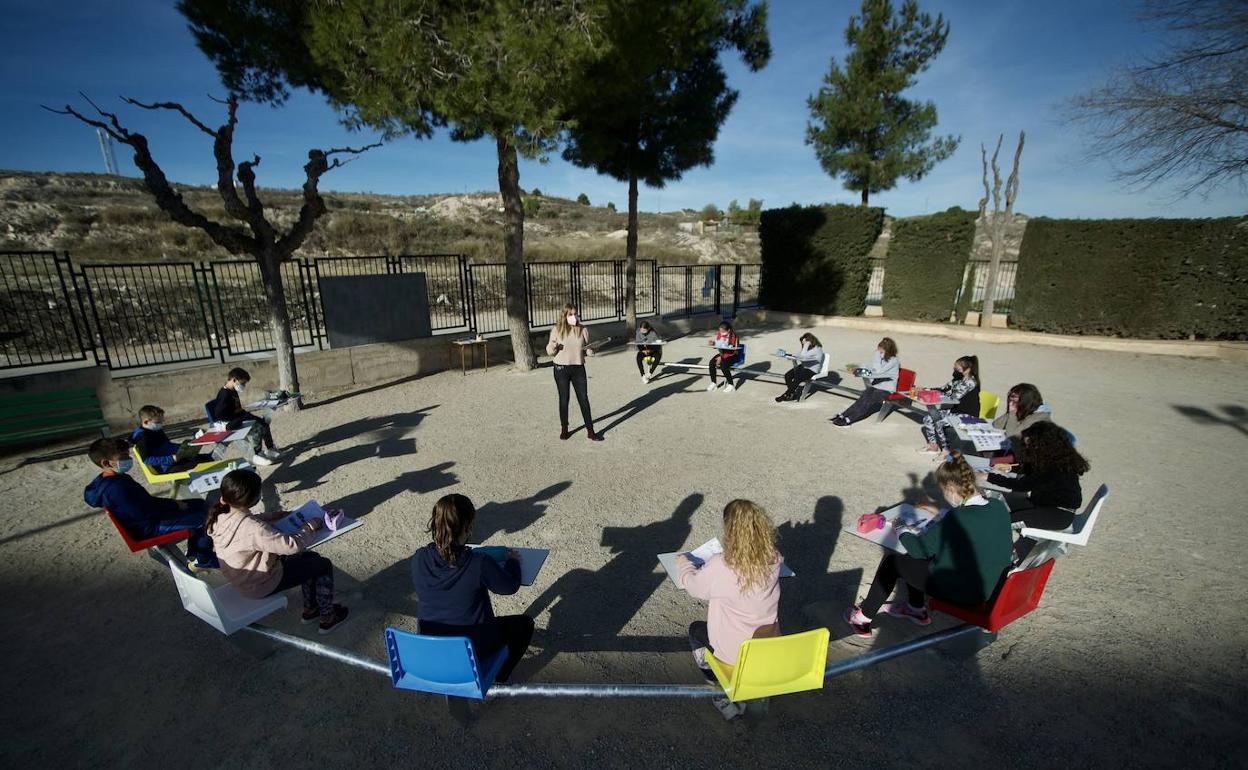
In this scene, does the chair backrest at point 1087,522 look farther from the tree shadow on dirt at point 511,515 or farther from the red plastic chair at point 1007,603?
the tree shadow on dirt at point 511,515

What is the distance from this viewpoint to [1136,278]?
12156 mm

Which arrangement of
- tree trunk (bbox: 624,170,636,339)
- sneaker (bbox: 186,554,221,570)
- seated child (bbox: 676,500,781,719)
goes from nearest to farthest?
seated child (bbox: 676,500,781,719), sneaker (bbox: 186,554,221,570), tree trunk (bbox: 624,170,636,339)

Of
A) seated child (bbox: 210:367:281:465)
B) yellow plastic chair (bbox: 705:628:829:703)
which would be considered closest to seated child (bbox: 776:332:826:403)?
yellow plastic chair (bbox: 705:628:829:703)

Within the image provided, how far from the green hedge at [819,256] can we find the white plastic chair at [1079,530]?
14.4 metres

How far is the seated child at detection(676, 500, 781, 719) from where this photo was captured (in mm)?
2494

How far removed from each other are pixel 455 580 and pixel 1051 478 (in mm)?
4044

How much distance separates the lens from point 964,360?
631 centimetres

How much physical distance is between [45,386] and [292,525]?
682cm

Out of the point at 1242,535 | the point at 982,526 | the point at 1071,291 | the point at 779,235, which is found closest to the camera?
the point at 982,526

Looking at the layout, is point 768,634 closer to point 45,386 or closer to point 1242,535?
point 1242,535

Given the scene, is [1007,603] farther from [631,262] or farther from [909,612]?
[631,262]

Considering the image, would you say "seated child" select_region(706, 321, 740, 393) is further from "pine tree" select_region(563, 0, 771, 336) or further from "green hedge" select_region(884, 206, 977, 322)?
"green hedge" select_region(884, 206, 977, 322)

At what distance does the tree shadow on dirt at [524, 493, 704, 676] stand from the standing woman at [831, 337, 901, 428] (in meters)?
3.74

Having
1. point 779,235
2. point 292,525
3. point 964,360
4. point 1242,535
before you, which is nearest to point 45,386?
point 292,525
